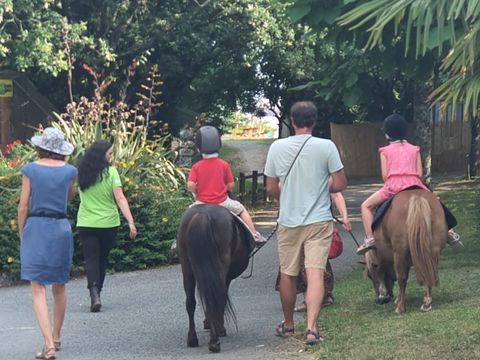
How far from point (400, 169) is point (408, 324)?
5.86 ft

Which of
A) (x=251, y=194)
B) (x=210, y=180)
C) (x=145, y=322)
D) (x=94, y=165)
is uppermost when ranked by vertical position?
(x=94, y=165)

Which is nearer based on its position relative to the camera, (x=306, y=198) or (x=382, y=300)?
(x=306, y=198)

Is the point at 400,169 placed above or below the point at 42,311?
Answer: above

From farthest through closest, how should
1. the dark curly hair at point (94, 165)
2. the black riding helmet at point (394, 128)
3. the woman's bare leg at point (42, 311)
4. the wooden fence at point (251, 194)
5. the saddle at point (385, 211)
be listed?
the wooden fence at point (251, 194) → the dark curly hair at point (94, 165) → the black riding helmet at point (394, 128) → the saddle at point (385, 211) → the woman's bare leg at point (42, 311)

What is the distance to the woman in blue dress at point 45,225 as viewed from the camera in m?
8.52

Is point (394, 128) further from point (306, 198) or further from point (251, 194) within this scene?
point (251, 194)

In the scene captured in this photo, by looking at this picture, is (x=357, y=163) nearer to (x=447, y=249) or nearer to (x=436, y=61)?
(x=447, y=249)

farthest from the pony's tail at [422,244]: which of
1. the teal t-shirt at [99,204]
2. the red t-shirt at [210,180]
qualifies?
the teal t-shirt at [99,204]

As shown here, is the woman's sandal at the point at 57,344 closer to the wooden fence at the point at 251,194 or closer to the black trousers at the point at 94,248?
the black trousers at the point at 94,248

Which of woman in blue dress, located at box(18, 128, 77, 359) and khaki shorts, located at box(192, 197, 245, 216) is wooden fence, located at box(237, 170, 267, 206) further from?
woman in blue dress, located at box(18, 128, 77, 359)

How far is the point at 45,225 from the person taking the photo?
859 cm

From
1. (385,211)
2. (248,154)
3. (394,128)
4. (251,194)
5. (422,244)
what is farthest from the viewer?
(248,154)

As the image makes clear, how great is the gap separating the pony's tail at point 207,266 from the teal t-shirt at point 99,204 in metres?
2.40

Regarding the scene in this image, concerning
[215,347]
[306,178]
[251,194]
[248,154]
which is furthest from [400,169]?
[248,154]
